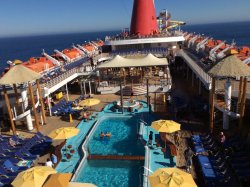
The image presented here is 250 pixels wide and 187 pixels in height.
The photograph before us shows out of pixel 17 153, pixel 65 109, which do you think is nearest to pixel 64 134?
pixel 17 153

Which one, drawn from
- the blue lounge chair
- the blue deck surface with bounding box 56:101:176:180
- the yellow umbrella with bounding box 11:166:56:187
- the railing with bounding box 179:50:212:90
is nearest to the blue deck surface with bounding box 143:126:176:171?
the blue deck surface with bounding box 56:101:176:180

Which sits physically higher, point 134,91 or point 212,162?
point 134,91

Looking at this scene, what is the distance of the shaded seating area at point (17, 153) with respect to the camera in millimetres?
11086

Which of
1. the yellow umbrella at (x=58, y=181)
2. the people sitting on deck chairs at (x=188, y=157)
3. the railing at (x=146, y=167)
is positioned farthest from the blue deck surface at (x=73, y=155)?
the people sitting on deck chairs at (x=188, y=157)

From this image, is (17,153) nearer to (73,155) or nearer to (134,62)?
(73,155)

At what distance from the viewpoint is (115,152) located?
13.3 metres

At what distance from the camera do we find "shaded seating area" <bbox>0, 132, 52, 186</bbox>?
11086mm

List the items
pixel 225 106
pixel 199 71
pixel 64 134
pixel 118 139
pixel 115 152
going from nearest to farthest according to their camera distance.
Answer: pixel 64 134 < pixel 115 152 < pixel 225 106 < pixel 118 139 < pixel 199 71

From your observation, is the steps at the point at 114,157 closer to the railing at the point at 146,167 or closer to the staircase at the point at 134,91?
the railing at the point at 146,167

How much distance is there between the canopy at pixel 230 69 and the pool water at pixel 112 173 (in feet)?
18.7

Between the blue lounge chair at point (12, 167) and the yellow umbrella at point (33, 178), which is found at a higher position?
the yellow umbrella at point (33, 178)

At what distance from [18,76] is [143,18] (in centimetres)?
1857

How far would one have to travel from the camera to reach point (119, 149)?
44.5 ft

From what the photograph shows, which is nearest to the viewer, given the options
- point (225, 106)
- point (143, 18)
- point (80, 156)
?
point (80, 156)
